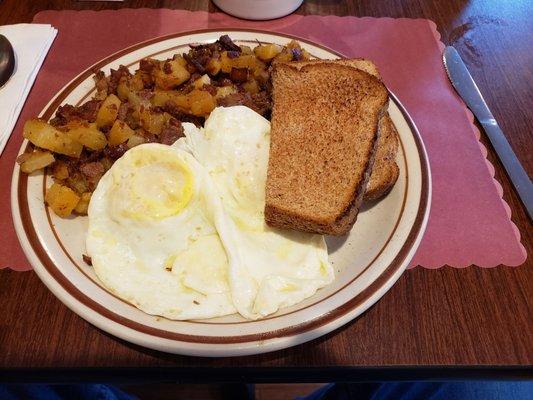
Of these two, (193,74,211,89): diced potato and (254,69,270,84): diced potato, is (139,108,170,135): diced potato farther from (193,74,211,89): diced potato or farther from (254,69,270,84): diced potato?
(254,69,270,84): diced potato

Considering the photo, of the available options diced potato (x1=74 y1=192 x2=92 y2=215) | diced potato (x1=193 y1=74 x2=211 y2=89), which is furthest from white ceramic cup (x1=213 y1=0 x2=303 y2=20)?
diced potato (x1=74 y1=192 x2=92 y2=215)

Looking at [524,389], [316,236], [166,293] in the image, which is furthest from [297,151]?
[524,389]

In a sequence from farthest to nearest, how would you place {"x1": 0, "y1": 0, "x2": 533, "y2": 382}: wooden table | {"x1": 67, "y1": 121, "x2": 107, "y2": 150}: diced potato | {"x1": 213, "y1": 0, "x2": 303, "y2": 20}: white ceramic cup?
{"x1": 213, "y1": 0, "x2": 303, "y2": 20}: white ceramic cup → {"x1": 67, "y1": 121, "x2": 107, "y2": 150}: diced potato → {"x1": 0, "y1": 0, "x2": 533, "y2": 382}: wooden table

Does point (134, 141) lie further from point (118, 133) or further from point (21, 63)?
point (21, 63)

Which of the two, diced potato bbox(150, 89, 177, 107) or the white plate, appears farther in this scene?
diced potato bbox(150, 89, 177, 107)

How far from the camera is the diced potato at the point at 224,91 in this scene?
5.50ft

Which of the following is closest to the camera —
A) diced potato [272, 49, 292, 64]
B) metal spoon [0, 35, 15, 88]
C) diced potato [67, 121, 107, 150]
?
diced potato [67, 121, 107, 150]

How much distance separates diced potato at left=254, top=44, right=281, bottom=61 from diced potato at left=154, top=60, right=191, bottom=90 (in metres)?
0.34

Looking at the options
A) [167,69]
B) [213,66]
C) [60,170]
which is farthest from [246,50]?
[60,170]

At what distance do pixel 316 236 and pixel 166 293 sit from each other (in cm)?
51

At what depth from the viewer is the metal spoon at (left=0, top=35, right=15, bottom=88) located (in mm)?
1951

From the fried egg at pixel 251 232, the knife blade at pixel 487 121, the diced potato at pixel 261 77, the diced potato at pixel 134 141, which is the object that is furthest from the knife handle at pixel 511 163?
the diced potato at pixel 134 141

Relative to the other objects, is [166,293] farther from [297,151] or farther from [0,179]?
[0,179]

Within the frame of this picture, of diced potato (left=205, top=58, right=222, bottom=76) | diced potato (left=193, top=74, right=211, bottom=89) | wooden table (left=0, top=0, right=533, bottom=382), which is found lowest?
wooden table (left=0, top=0, right=533, bottom=382)
